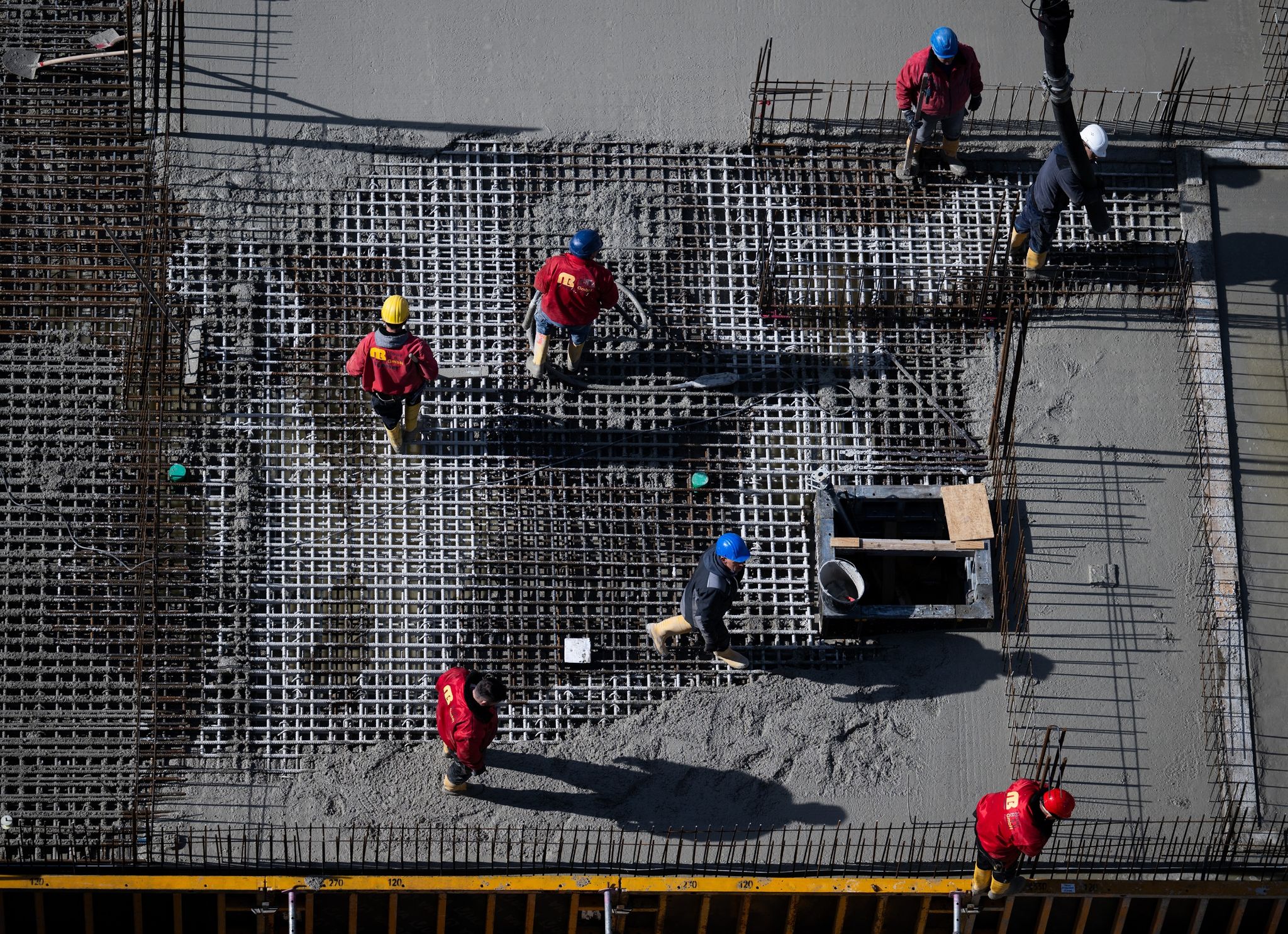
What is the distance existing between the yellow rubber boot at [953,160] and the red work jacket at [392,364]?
4.88 meters

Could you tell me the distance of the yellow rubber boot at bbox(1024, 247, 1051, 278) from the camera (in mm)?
11688

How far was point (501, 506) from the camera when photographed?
36.1 ft

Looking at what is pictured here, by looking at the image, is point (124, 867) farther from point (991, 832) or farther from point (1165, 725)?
point (1165, 725)

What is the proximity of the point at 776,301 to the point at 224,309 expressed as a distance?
4.53 m

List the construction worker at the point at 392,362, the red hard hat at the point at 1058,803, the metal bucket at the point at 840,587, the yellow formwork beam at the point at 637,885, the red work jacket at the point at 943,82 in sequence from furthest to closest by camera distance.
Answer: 1. the red work jacket at the point at 943,82
2. the metal bucket at the point at 840,587
3. the construction worker at the point at 392,362
4. the yellow formwork beam at the point at 637,885
5. the red hard hat at the point at 1058,803

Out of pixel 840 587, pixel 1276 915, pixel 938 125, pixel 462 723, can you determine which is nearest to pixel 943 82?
pixel 938 125

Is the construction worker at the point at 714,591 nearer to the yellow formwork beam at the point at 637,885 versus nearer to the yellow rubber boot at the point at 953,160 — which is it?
the yellow formwork beam at the point at 637,885

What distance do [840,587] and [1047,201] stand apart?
141 inches

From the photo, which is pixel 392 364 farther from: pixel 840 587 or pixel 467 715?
pixel 840 587

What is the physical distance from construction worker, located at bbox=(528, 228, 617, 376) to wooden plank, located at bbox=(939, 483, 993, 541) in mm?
3105

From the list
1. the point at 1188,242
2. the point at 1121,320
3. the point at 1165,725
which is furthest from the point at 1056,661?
the point at 1188,242

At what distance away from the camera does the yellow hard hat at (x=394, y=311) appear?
995 centimetres

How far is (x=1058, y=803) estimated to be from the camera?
9.21 meters

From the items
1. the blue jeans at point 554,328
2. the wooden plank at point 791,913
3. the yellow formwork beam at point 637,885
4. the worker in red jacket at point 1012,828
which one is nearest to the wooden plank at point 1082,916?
the yellow formwork beam at point 637,885
